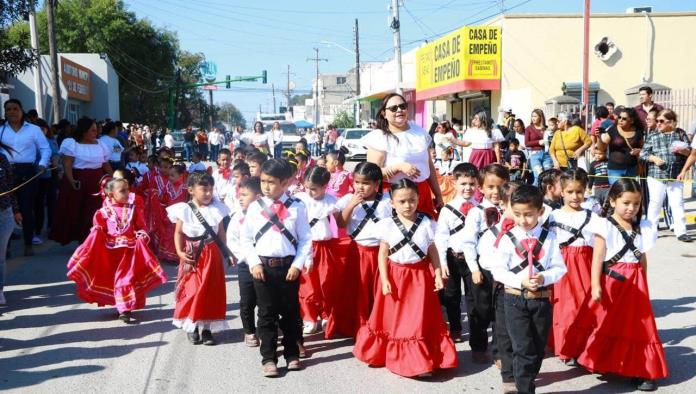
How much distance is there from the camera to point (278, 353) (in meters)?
5.70

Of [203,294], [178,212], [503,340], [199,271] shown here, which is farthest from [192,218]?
[503,340]

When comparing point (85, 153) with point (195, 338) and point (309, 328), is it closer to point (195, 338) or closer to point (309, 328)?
point (195, 338)

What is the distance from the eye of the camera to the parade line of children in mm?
4641

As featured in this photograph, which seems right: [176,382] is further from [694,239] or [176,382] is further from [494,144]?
[494,144]

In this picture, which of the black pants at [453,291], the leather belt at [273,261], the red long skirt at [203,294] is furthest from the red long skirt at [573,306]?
the red long skirt at [203,294]

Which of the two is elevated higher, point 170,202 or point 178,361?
point 170,202

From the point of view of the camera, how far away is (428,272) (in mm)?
5324

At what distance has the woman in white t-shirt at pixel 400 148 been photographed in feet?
19.2

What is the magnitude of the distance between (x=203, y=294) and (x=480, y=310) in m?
2.21

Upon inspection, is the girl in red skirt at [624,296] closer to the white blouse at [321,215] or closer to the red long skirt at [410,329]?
the red long skirt at [410,329]

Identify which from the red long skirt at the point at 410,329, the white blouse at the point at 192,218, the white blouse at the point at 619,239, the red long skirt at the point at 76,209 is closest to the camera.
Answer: the white blouse at the point at 619,239

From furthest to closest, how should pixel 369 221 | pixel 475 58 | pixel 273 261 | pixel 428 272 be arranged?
1. pixel 475 58
2. pixel 369 221
3. pixel 428 272
4. pixel 273 261

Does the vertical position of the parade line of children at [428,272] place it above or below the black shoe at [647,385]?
above

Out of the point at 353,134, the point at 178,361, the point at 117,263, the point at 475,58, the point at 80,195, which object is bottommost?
the point at 178,361
